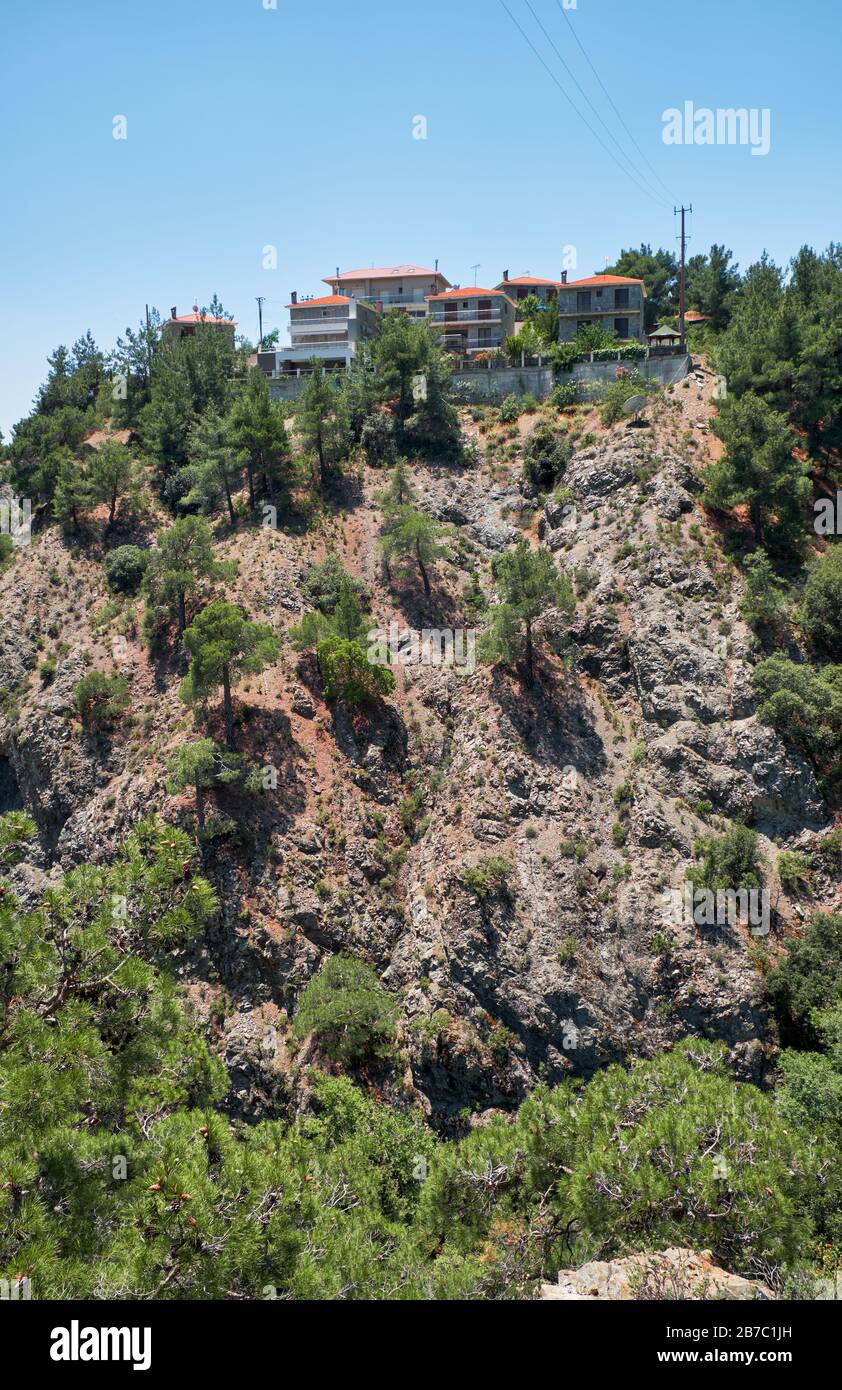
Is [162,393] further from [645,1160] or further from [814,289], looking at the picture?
[645,1160]

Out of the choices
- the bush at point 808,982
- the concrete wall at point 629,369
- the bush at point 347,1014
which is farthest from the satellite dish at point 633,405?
the bush at point 347,1014

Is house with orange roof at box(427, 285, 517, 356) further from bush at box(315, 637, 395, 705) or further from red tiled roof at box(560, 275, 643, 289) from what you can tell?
bush at box(315, 637, 395, 705)

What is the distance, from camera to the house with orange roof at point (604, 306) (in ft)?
220

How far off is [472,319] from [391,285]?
36.3 ft

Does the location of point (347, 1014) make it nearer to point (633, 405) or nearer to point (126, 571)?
point (126, 571)

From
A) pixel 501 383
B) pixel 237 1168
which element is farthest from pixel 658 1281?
pixel 501 383

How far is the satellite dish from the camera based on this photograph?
56375 millimetres

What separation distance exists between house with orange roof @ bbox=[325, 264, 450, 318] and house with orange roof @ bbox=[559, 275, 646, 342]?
14710mm

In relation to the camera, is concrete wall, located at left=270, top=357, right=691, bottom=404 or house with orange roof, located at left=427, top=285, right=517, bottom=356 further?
house with orange roof, located at left=427, top=285, right=517, bottom=356

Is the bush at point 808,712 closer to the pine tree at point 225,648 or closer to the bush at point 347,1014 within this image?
the bush at point 347,1014

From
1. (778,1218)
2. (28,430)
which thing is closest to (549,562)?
(778,1218)

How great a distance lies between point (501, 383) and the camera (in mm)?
64312

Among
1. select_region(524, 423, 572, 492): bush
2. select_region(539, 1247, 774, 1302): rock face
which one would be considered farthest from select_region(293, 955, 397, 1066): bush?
select_region(524, 423, 572, 492): bush

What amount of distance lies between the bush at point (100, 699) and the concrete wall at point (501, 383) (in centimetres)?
3201
